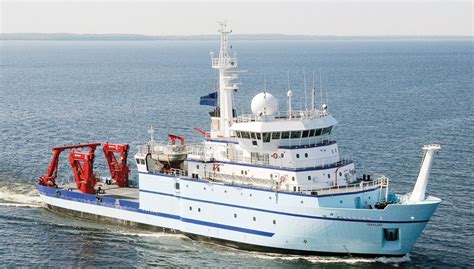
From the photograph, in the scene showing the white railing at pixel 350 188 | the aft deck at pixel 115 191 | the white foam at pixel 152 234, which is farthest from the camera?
the aft deck at pixel 115 191

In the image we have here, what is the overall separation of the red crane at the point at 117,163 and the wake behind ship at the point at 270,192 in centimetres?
376

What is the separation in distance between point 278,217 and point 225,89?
29.7 ft

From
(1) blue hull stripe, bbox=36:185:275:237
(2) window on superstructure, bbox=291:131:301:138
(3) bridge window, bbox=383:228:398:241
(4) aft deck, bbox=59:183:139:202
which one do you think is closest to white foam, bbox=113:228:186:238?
(1) blue hull stripe, bbox=36:185:275:237

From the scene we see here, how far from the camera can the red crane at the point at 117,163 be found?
156ft

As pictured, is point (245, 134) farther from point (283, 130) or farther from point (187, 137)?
point (187, 137)

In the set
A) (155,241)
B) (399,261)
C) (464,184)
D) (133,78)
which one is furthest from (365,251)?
(133,78)

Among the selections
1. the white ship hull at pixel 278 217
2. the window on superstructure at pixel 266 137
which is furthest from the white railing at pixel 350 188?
the window on superstructure at pixel 266 137

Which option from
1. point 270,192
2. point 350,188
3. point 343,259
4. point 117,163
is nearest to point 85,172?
point 117,163

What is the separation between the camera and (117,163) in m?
48.1

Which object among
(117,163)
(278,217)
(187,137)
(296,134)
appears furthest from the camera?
(187,137)

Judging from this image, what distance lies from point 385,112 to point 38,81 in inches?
2942

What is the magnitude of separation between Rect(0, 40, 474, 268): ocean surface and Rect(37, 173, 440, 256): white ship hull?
693mm

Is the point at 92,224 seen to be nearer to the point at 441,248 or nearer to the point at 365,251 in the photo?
the point at 365,251

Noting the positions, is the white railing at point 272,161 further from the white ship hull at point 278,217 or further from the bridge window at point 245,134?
the white ship hull at point 278,217
